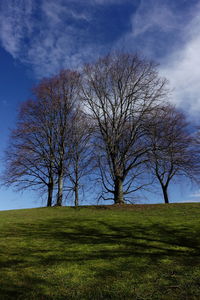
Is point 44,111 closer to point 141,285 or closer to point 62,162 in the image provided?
point 62,162

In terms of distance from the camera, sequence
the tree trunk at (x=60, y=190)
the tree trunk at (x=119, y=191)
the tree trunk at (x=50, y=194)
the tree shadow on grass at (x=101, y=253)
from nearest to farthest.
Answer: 1. the tree shadow on grass at (x=101, y=253)
2. the tree trunk at (x=119, y=191)
3. the tree trunk at (x=60, y=190)
4. the tree trunk at (x=50, y=194)

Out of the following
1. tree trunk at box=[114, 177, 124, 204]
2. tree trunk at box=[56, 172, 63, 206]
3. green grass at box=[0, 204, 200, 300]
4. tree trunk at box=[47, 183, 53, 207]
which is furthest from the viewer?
tree trunk at box=[47, 183, 53, 207]

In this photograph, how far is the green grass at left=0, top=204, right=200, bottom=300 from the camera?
497 centimetres

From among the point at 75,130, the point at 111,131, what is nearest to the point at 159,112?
the point at 111,131

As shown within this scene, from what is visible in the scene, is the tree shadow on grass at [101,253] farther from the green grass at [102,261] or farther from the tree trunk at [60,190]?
the tree trunk at [60,190]

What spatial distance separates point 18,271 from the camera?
6.13 m

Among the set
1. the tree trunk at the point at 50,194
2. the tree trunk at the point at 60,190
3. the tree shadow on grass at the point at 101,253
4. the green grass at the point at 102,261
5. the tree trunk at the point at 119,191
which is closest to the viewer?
the green grass at the point at 102,261

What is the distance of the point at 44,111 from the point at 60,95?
99.1 inches

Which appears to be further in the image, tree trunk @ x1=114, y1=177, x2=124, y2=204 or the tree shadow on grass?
tree trunk @ x1=114, y1=177, x2=124, y2=204

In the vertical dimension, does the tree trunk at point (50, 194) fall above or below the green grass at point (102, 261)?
above

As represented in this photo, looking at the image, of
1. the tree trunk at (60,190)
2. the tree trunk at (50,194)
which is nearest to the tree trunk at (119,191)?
the tree trunk at (60,190)

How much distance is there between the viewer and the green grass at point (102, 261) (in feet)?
16.3

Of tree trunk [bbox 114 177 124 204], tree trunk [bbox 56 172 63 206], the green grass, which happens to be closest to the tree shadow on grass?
the green grass

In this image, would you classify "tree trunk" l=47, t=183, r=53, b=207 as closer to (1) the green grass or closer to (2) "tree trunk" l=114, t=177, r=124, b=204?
(2) "tree trunk" l=114, t=177, r=124, b=204
